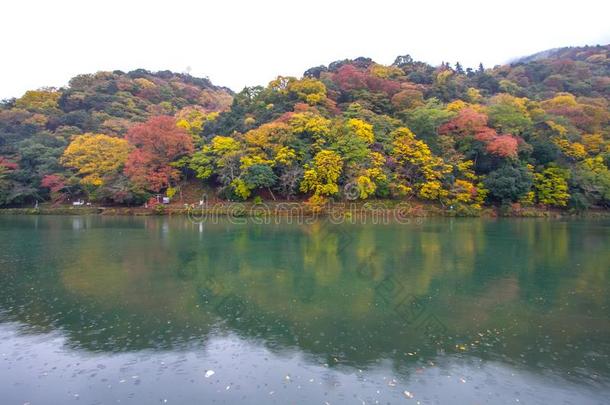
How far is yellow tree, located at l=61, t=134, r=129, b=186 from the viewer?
3881cm

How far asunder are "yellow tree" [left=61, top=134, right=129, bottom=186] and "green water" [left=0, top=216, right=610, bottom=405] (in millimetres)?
22388

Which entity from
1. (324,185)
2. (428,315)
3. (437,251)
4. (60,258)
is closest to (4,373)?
(428,315)

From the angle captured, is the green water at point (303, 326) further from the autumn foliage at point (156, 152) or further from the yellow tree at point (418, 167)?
the autumn foliage at point (156, 152)

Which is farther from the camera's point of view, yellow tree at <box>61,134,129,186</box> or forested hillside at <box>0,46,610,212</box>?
yellow tree at <box>61,134,129,186</box>

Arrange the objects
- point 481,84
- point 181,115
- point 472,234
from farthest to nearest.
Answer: point 481,84
point 181,115
point 472,234

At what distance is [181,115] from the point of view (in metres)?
52.0

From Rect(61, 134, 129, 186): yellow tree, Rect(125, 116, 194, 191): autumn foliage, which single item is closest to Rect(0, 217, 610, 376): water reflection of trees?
Rect(125, 116, 194, 191): autumn foliage

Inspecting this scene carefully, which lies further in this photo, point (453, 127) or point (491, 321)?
point (453, 127)

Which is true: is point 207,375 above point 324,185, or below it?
below

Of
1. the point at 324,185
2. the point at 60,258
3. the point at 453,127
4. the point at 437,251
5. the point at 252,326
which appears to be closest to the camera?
the point at 252,326

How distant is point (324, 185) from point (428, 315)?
85.0ft

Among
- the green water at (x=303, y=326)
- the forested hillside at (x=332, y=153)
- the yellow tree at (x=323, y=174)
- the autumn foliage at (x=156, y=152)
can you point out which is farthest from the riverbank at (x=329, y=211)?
the green water at (x=303, y=326)

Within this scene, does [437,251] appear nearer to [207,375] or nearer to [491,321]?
[491,321]
